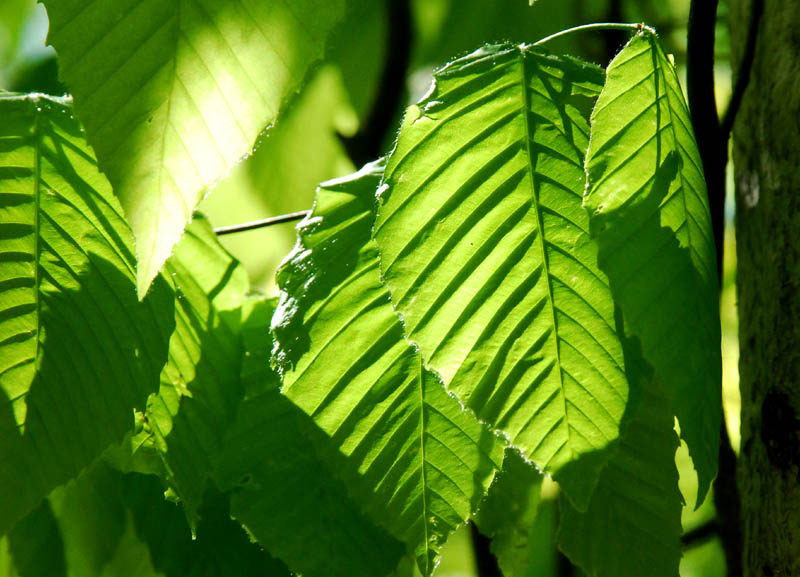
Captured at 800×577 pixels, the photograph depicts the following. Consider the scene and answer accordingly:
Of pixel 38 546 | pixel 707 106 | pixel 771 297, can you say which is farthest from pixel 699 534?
pixel 38 546

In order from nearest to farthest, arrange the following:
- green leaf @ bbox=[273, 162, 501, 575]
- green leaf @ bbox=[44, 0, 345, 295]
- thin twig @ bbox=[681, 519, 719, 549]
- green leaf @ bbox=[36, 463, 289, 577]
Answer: green leaf @ bbox=[44, 0, 345, 295] < green leaf @ bbox=[273, 162, 501, 575] < green leaf @ bbox=[36, 463, 289, 577] < thin twig @ bbox=[681, 519, 719, 549]

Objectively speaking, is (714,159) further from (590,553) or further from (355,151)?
(355,151)

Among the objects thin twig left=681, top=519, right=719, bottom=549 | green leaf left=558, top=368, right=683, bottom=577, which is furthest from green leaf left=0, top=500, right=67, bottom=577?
thin twig left=681, top=519, right=719, bottom=549

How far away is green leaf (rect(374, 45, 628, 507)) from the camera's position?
38 centimetres

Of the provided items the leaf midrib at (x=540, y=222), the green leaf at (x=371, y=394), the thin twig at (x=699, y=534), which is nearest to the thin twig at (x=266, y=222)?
the green leaf at (x=371, y=394)

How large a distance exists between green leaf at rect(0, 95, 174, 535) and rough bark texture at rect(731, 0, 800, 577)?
15.7 inches

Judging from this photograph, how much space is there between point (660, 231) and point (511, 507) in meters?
0.23

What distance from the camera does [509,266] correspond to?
0.40 metres

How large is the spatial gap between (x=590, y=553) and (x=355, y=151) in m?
0.77

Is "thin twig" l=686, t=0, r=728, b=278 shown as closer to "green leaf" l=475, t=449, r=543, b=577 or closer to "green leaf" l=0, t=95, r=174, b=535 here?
"green leaf" l=475, t=449, r=543, b=577

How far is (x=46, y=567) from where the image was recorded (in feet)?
2.05

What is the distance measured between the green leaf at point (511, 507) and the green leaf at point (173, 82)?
29 centimetres

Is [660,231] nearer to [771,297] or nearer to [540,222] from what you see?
[540,222]

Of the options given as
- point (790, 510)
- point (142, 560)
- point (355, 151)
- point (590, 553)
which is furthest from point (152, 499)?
point (355, 151)
